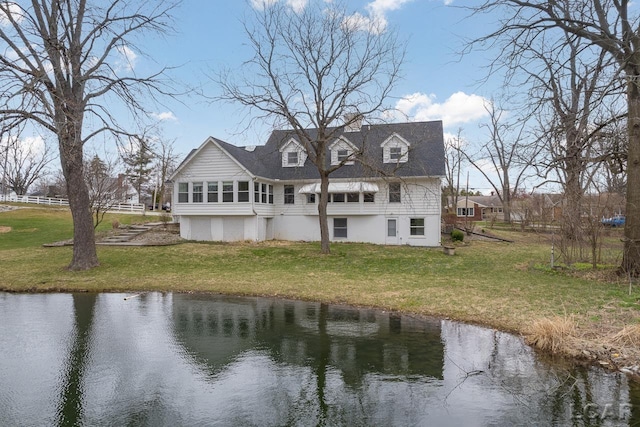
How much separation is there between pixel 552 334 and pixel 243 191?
18.3 m

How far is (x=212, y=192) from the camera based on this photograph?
2319 centimetres

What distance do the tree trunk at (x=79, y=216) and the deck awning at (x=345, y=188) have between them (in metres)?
11.5

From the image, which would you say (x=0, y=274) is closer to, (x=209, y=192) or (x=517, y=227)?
(x=209, y=192)

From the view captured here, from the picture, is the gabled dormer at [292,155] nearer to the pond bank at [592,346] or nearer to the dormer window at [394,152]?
the dormer window at [394,152]

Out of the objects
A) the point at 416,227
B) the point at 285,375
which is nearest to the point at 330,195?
the point at 416,227

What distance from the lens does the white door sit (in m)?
23.1

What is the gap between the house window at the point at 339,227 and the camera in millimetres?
23953

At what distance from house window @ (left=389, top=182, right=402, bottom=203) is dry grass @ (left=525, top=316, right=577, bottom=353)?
15940 millimetres

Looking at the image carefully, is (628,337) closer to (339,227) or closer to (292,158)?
(339,227)

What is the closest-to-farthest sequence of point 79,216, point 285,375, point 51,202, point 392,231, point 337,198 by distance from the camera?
point 285,375 → point 79,216 → point 392,231 → point 337,198 → point 51,202

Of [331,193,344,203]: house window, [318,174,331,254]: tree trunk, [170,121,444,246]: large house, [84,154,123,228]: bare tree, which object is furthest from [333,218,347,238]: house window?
[84,154,123,228]: bare tree

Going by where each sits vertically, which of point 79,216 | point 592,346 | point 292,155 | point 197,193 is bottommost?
point 592,346

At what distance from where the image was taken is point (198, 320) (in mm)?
8570

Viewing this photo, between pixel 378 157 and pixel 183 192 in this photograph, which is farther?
pixel 378 157
